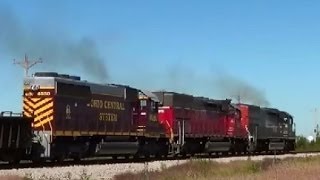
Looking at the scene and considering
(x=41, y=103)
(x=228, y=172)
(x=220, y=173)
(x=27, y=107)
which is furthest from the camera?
(x=27, y=107)

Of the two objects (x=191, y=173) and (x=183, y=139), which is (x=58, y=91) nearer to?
(x=191, y=173)

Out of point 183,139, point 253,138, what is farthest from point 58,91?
point 253,138

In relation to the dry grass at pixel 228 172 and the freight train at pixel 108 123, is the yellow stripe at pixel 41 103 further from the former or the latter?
the dry grass at pixel 228 172

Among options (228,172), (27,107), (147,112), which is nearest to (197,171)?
(228,172)

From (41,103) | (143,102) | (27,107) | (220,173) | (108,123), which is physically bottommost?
(220,173)

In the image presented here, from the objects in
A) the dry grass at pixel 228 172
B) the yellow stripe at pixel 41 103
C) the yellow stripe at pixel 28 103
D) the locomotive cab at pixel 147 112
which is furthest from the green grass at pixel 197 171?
the yellow stripe at pixel 28 103

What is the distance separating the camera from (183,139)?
35.6 meters

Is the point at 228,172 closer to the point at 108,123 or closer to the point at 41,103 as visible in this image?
the point at 108,123

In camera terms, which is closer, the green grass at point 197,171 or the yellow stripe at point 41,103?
the green grass at point 197,171

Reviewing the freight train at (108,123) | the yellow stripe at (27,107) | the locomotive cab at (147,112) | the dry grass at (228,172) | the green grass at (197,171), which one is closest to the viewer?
the dry grass at (228,172)

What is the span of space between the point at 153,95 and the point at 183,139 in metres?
3.57

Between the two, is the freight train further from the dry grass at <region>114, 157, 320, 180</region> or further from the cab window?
the dry grass at <region>114, 157, 320, 180</region>

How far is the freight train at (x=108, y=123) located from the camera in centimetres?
2448

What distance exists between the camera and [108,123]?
95.5 feet
